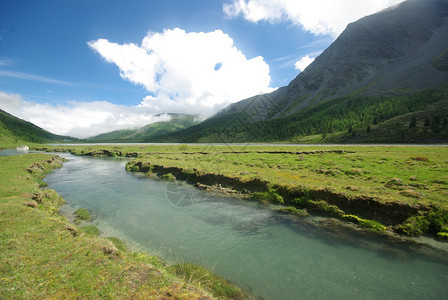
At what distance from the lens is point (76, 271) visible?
927cm

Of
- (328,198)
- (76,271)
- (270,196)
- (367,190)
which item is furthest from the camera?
(270,196)

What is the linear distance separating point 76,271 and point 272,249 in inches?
508

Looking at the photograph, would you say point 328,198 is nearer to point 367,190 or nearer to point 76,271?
point 367,190

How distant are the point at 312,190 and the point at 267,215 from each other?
667cm

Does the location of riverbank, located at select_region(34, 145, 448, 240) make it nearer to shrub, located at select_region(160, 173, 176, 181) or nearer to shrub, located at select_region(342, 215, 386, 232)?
shrub, located at select_region(342, 215, 386, 232)

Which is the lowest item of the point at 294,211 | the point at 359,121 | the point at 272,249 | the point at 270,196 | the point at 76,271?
the point at 272,249

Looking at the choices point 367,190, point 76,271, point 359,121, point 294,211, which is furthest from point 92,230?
point 359,121

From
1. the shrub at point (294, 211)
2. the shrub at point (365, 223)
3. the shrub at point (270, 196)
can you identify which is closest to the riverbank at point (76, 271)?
the shrub at point (294, 211)

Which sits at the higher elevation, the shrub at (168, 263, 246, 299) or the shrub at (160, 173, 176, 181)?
the shrub at (160, 173, 176, 181)

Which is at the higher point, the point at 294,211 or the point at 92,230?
the point at 92,230

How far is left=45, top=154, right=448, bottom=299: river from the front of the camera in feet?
37.1

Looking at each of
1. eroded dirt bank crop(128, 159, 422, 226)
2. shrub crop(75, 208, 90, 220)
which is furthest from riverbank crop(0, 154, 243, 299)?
eroded dirt bank crop(128, 159, 422, 226)

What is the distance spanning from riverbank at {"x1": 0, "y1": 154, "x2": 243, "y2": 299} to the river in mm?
2349

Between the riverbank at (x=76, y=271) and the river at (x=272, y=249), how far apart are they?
2349mm
